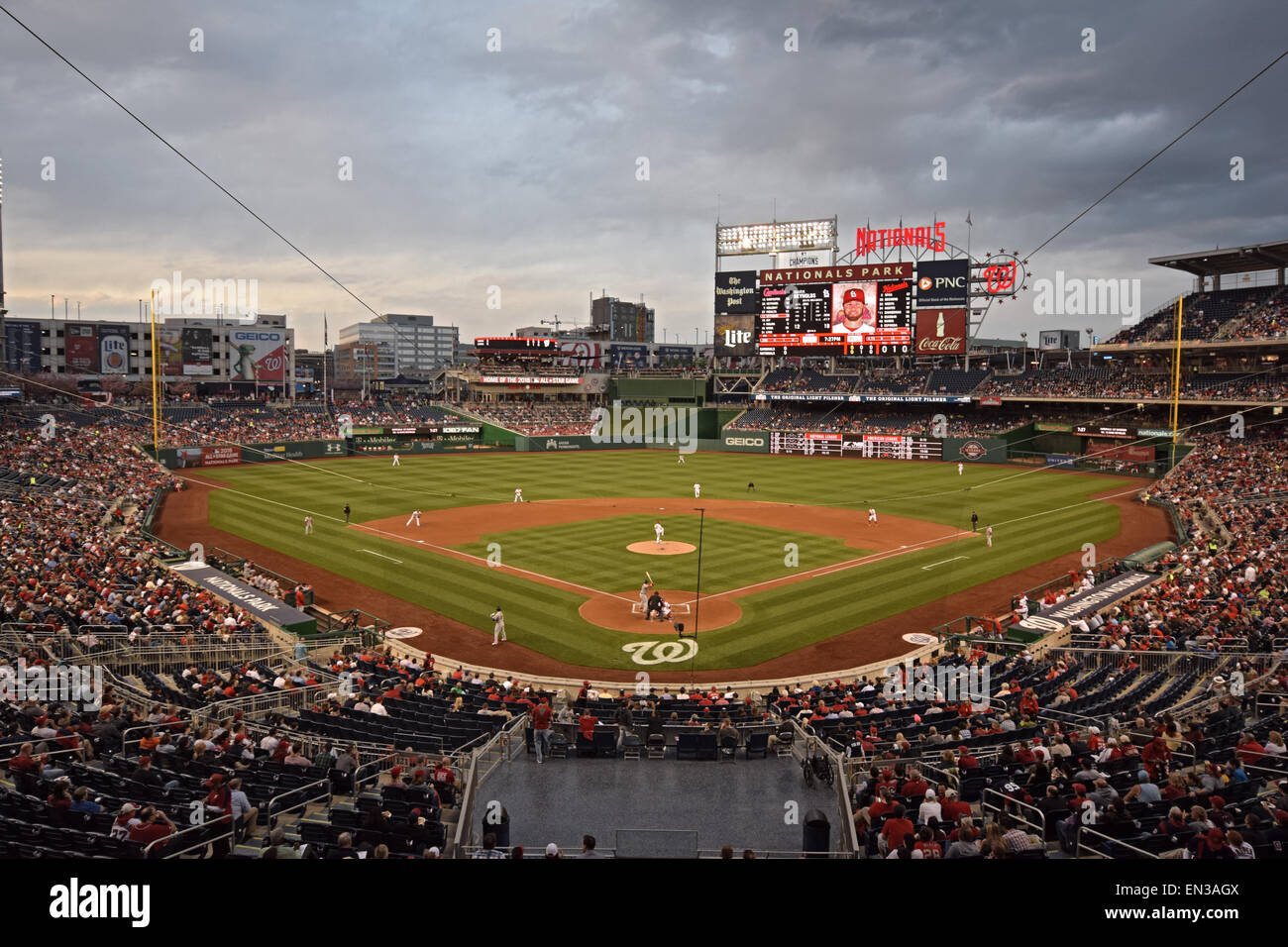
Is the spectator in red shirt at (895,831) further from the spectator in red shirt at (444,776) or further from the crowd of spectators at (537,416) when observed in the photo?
the crowd of spectators at (537,416)

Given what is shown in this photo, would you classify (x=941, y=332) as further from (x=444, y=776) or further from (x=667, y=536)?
(x=444, y=776)

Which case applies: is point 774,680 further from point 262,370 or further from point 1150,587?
point 262,370

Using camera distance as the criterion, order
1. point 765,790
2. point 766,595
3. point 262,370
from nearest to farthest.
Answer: point 765,790 → point 766,595 → point 262,370

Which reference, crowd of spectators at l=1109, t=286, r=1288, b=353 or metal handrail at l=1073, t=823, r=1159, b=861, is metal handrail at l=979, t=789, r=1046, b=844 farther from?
crowd of spectators at l=1109, t=286, r=1288, b=353

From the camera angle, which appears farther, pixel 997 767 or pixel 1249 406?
pixel 1249 406

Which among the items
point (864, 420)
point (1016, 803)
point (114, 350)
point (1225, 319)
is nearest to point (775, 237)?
point (864, 420)
